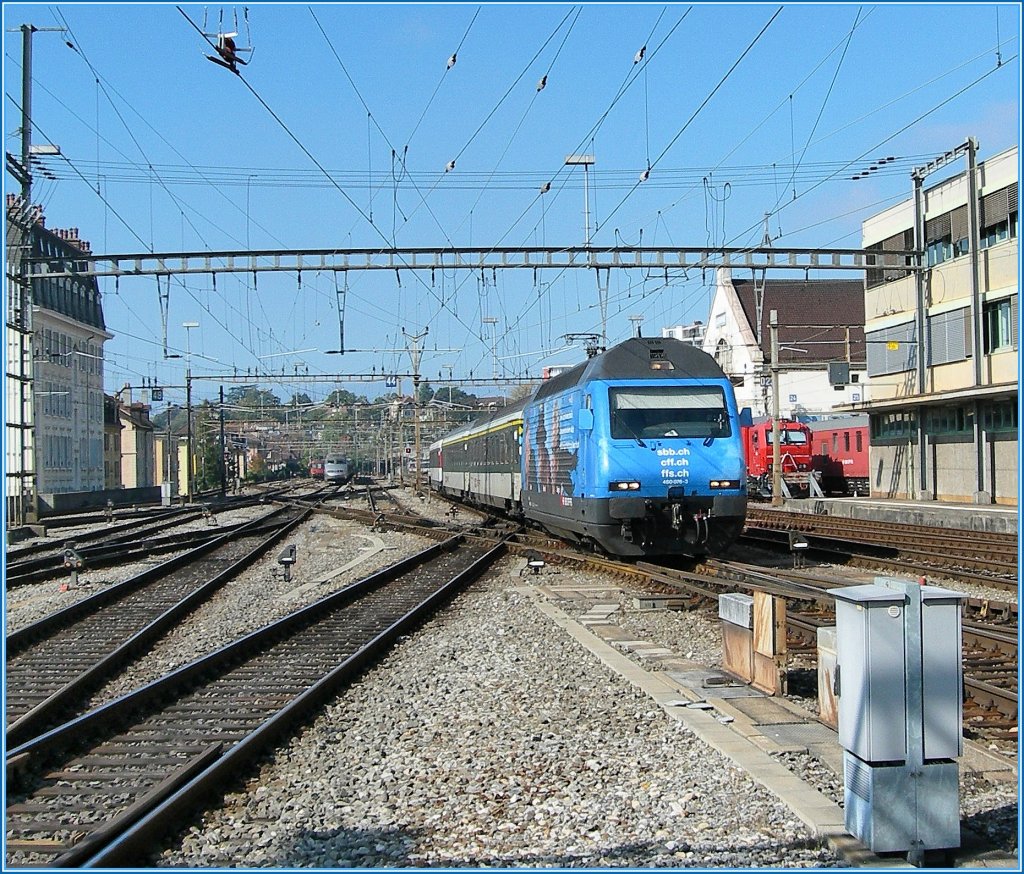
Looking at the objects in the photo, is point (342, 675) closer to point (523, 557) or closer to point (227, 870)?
point (227, 870)

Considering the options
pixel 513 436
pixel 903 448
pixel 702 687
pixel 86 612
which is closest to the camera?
pixel 702 687

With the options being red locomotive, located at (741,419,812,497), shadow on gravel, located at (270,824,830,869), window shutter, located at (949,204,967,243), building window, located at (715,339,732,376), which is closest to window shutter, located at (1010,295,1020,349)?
window shutter, located at (949,204,967,243)

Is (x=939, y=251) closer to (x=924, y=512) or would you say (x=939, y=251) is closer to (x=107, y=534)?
(x=924, y=512)

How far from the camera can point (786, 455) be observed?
42.9 meters

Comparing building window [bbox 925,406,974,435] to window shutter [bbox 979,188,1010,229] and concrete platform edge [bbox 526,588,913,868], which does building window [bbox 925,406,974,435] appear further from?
concrete platform edge [bbox 526,588,913,868]

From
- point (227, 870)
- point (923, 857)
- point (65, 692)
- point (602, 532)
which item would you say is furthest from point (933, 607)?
point (602, 532)

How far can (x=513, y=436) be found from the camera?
86.0 feet

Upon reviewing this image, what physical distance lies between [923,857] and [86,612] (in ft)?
41.0

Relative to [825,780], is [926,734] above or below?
above

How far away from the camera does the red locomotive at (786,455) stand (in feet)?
140

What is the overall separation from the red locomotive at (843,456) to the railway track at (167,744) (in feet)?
108

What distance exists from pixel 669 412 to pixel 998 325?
19019 millimetres

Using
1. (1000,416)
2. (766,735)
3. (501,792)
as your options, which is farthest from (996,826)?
(1000,416)

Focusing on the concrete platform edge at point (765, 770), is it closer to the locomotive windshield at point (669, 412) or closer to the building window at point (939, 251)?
the locomotive windshield at point (669, 412)
